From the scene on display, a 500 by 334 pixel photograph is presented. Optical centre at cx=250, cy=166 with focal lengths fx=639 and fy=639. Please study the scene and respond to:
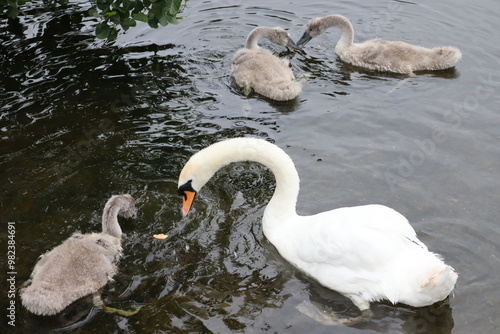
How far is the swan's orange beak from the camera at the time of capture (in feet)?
21.3

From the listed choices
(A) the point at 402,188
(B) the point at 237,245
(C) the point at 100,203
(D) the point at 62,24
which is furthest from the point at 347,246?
(D) the point at 62,24

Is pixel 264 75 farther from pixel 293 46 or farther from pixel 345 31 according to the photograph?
pixel 345 31

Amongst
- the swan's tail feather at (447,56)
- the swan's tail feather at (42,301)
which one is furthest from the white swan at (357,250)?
the swan's tail feather at (447,56)

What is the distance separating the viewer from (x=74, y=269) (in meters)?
5.86

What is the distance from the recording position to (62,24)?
1136 centimetres

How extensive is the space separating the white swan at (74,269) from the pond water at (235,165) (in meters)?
0.16

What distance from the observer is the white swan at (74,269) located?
5574 millimetres

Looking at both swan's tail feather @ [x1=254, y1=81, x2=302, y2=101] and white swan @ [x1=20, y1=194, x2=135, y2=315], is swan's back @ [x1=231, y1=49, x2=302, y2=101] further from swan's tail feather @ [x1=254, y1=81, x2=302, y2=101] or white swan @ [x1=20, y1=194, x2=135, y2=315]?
white swan @ [x1=20, y1=194, x2=135, y2=315]

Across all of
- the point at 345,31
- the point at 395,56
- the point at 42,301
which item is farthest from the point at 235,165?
the point at 345,31

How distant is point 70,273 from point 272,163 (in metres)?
2.23

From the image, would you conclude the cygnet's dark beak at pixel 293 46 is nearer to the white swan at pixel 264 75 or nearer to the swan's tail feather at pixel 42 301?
the white swan at pixel 264 75

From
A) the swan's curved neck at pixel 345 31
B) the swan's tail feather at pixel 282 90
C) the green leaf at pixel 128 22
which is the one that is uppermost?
the green leaf at pixel 128 22

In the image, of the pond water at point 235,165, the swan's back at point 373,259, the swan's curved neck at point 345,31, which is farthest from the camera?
the swan's curved neck at point 345,31

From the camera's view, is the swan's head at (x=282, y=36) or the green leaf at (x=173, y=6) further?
the swan's head at (x=282, y=36)
